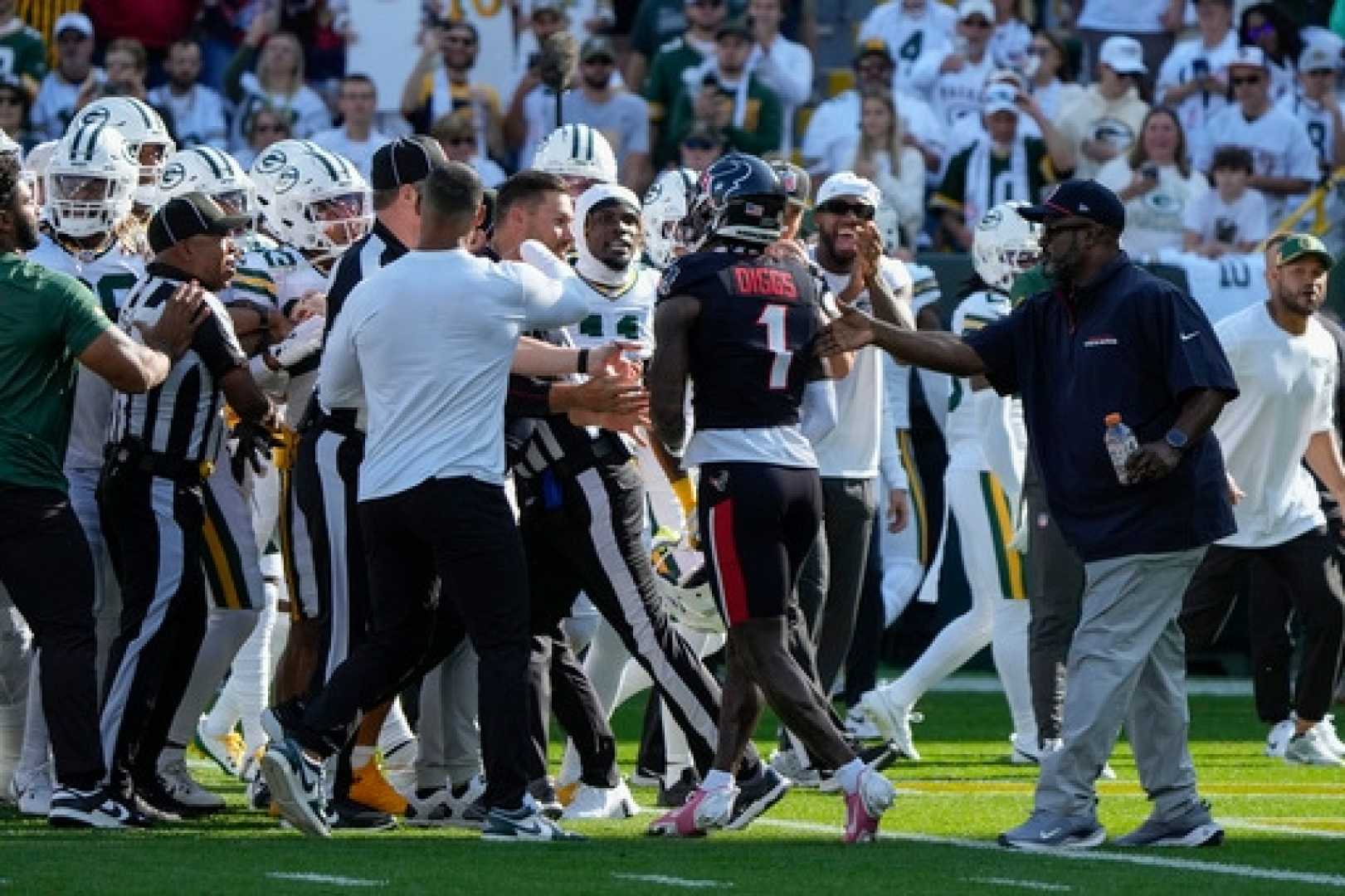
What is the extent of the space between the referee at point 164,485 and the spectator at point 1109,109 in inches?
370

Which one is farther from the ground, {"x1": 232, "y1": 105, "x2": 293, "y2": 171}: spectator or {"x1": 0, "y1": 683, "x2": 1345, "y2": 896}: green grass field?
{"x1": 232, "y1": 105, "x2": 293, "y2": 171}: spectator

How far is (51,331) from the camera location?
28.7 feet

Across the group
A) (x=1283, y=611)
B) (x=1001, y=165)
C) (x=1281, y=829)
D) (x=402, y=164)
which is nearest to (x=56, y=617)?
(x=402, y=164)

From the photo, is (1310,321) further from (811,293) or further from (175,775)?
(175,775)

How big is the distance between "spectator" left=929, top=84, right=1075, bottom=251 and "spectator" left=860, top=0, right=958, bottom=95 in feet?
5.42

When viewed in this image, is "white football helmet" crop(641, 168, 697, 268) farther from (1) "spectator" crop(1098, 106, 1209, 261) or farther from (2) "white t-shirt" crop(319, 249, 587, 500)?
(1) "spectator" crop(1098, 106, 1209, 261)

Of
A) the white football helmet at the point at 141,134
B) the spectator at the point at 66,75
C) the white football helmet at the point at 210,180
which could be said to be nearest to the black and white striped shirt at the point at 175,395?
the white football helmet at the point at 210,180

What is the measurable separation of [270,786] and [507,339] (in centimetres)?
149

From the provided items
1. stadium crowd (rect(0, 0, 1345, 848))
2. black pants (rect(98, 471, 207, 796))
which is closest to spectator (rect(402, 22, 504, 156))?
stadium crowd (rect(0, 0, 1345, 848))

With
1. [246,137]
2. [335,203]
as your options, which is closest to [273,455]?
[335,203]

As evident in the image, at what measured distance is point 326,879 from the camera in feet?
25.0

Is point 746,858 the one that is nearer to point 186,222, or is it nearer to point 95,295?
point 186,222

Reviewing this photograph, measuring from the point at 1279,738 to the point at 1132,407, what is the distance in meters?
3.81

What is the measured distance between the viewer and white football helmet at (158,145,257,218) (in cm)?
1053
